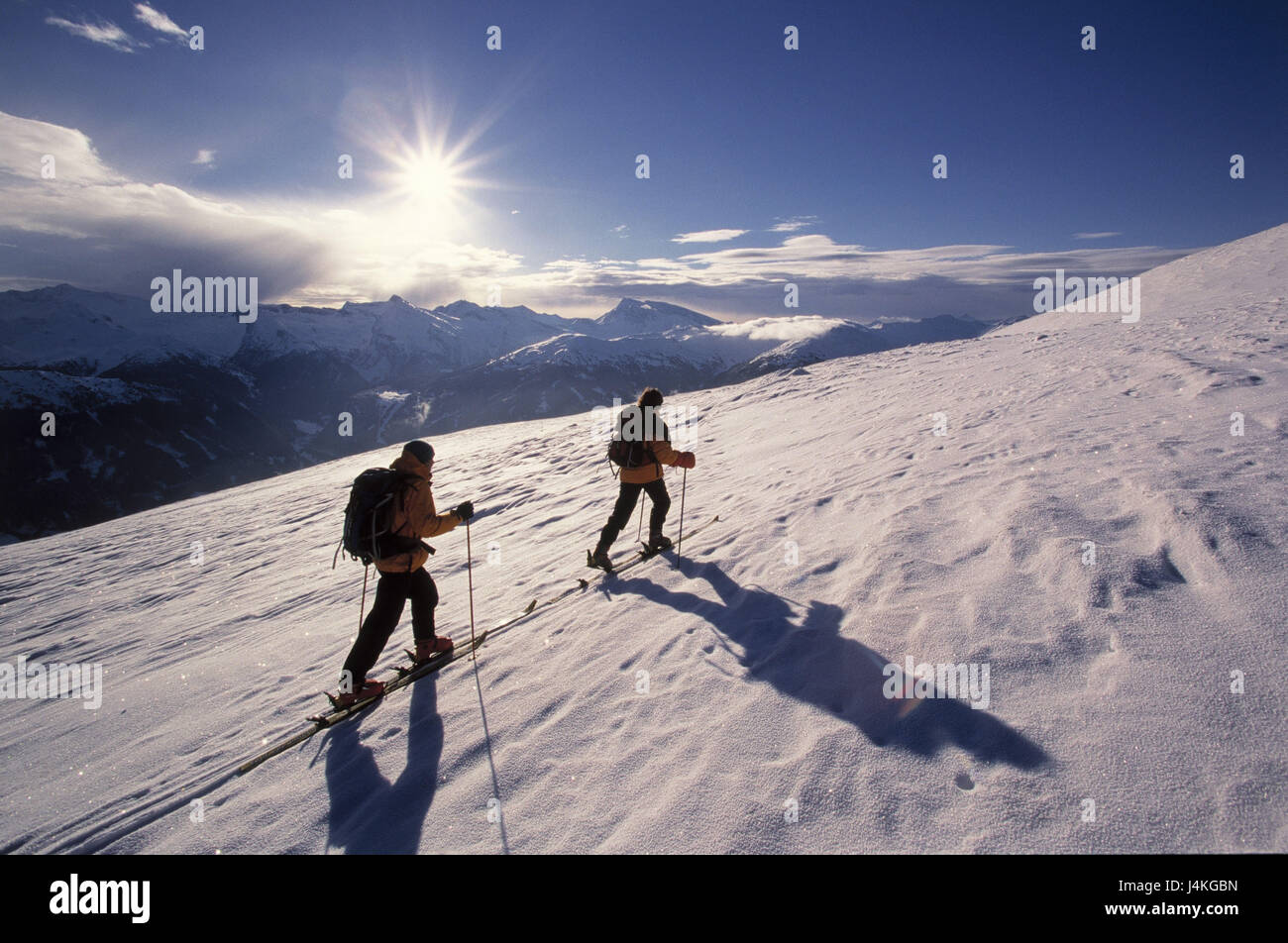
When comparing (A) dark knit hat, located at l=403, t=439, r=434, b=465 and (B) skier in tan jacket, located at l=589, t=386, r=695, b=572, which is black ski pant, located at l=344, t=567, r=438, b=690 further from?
(B) skier in tan jacket, located at l=589, t=386, r=695, b=572

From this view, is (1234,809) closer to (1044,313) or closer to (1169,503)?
(1169,503)

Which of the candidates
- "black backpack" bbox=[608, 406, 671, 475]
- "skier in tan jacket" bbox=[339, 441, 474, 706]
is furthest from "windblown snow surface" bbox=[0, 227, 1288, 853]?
"black backpack" bbox=[608, 406, 671, 475]

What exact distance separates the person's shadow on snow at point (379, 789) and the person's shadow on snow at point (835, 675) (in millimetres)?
2620

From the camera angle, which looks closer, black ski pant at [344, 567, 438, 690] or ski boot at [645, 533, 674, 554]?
black ski pant at [344, 567, 438, 690]

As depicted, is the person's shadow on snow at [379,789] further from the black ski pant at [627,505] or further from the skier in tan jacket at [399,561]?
the black ski pant at [627,505]

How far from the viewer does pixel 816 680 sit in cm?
411

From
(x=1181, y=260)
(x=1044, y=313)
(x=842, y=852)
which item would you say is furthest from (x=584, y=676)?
(x=1181, y=260)

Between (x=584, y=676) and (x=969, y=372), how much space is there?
1534 centimetres

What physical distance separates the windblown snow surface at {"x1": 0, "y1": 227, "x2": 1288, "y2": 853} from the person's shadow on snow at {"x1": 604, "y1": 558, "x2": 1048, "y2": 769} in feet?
0.09

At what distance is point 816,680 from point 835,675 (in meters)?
0.15

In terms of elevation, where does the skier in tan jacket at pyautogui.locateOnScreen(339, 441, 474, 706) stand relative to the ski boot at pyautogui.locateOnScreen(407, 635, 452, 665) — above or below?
above

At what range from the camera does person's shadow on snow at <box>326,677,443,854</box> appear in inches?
135
